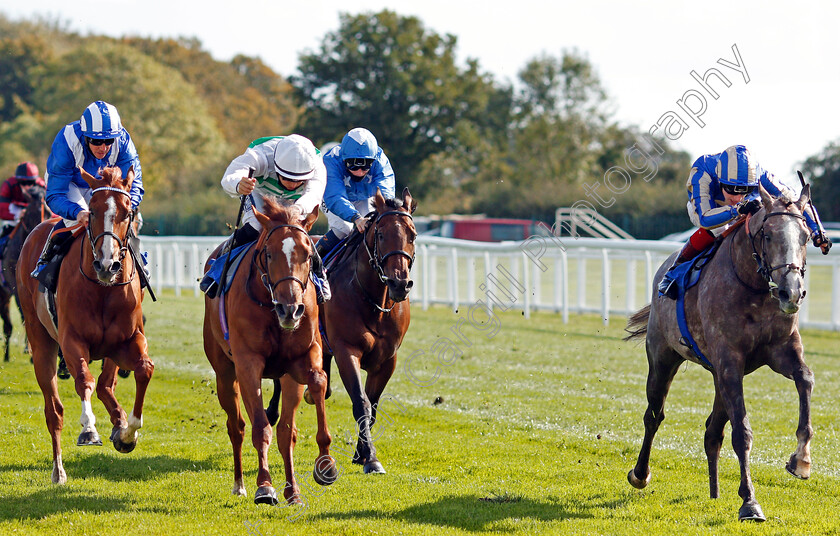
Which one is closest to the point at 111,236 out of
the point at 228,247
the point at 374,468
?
the point at 228,247

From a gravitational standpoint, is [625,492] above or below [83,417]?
below

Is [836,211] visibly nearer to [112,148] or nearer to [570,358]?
[570,358]

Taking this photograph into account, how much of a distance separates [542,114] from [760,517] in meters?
44.9

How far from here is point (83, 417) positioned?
18.6 ft

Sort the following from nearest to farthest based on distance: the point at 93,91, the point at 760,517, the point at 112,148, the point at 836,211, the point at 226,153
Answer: the point at 760,517 → the point at 112,148 → the point at 836,211 → the point at 93,91 → the point at 226,153

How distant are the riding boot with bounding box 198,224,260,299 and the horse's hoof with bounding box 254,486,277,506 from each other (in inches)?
Result: 50.2

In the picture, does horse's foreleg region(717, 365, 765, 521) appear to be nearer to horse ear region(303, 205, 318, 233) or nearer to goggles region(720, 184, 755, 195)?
goggles region(720, 184, 755, 195)

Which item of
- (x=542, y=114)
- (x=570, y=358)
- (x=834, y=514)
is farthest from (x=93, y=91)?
(x=834, y=514)

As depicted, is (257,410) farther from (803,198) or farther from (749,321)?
(803,198)

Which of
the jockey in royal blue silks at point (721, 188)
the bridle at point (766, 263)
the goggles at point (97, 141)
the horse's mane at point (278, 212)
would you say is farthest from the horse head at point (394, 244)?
the bridle at point (766, 263)

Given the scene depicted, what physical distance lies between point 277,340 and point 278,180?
119 cm

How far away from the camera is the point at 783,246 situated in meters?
4.89

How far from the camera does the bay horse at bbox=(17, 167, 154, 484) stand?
18.5 ft

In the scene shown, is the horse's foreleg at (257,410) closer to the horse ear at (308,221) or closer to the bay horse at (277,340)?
the bay horse at (277,340)
